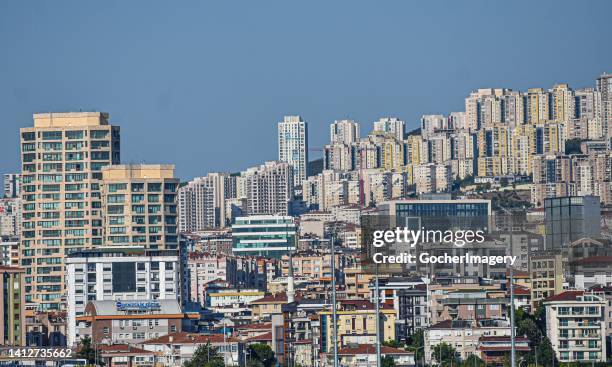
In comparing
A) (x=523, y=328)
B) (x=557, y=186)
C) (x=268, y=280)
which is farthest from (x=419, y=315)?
(x=557, y=186)

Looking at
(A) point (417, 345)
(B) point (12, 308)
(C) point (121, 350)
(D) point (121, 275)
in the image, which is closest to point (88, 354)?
(C) point (121, 350)

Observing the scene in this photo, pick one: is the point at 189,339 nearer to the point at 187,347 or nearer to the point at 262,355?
the point at 187,347

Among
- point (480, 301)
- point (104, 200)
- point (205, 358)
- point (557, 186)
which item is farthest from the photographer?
point (557, 186)

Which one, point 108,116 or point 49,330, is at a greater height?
point 108,116

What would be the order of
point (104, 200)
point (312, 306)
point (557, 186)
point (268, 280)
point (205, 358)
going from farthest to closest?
1. point (557, 186)
2. point (268, 280)
3. point (104, 200)
4. point (312, 306)
5. point (205, 358)

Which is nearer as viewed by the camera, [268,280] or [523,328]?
[523,328]

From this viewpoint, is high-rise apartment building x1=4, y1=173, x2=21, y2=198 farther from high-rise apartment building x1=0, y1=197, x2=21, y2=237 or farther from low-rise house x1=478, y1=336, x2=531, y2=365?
low-rise house x1=478, y1=336, x2=531, y2=365

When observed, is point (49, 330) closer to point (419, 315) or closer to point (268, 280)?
point (419, 315)

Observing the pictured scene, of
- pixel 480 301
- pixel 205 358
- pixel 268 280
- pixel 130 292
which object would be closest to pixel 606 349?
pixel 480 301
